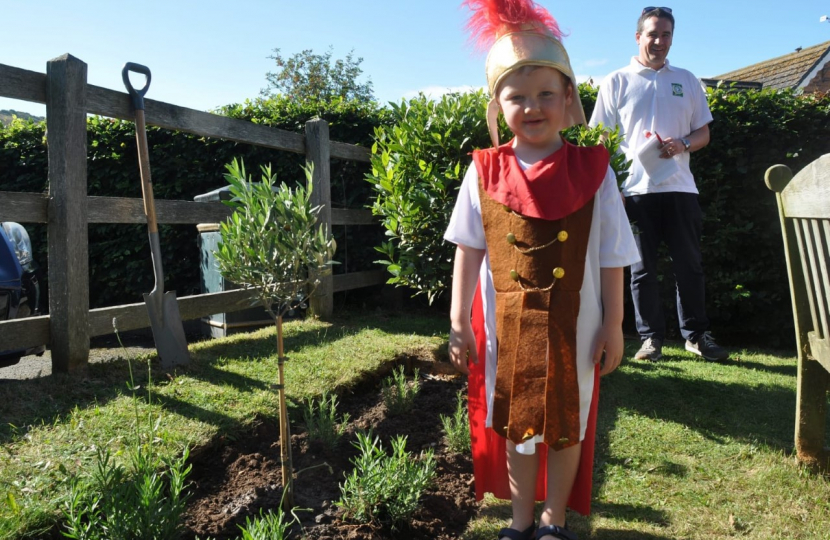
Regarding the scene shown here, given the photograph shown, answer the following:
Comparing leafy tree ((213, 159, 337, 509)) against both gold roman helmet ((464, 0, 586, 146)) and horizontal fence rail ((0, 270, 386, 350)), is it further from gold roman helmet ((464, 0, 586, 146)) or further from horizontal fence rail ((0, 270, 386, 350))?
gold roman helmet ((464, 0, 586, 146))

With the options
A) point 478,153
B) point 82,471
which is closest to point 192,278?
point 82,471

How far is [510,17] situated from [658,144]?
8.09ft

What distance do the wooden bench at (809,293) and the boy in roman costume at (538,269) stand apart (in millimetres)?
899

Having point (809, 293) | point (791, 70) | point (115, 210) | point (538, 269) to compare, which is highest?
point (791, 70)

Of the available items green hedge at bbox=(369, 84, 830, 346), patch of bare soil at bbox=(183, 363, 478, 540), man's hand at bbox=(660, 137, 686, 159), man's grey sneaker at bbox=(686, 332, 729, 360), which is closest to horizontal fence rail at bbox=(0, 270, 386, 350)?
patch of bare soil at bbox=(183, 363, 478, 540)

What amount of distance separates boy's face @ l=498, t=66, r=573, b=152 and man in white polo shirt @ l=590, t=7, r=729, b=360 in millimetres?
2192

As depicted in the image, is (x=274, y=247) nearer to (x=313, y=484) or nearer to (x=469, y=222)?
(x=469, y=222)

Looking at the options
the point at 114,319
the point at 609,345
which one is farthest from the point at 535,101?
the point at 114,319

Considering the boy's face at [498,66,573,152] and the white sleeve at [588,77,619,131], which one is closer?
the boy's face at [498,66,573,152]

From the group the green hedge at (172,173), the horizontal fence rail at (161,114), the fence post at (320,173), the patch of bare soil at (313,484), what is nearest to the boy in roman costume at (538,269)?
the patch of bare soil at (313,484)

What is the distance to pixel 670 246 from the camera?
4582 mm

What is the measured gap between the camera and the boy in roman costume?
2.09 m

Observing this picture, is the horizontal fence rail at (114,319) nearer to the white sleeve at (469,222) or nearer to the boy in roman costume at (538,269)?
the white sleeve at (469,222)

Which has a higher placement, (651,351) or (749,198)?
(749,198)
